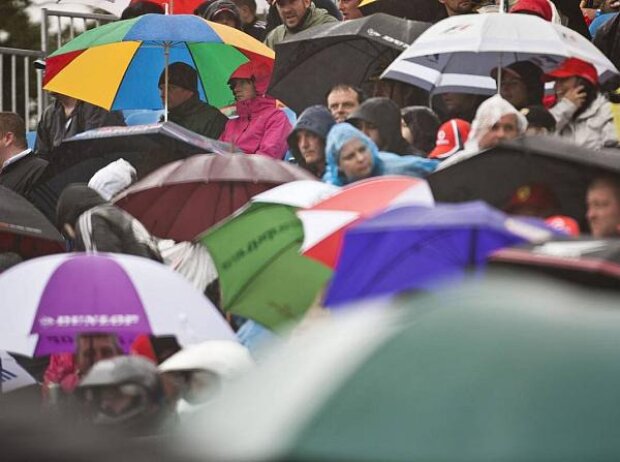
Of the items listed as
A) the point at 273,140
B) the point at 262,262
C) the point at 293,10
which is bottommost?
the point at 273,140

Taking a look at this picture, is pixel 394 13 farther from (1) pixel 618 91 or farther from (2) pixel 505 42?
(2) pixel 505 42

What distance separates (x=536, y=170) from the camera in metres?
6.29

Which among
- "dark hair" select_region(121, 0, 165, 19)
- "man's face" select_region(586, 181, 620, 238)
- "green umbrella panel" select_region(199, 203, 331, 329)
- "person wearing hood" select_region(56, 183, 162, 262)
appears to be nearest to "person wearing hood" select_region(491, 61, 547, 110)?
"person wearing hood" select_region(56, 183, 162, 262)

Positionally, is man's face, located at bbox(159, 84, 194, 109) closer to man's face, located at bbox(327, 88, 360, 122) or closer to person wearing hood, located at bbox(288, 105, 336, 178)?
man's face, located at bbox(327, 88, 360, 122)

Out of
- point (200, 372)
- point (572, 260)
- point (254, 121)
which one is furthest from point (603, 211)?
point (254, 121)

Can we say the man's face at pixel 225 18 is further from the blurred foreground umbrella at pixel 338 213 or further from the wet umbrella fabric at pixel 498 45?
the blurred foreground umbrella at pixel 338 213

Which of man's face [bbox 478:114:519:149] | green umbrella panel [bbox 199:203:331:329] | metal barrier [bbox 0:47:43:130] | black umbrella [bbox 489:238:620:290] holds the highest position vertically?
black umbrella [bbox 489:238:620:290]

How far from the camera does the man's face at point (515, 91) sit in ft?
32.6

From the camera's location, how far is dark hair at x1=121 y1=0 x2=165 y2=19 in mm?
14305

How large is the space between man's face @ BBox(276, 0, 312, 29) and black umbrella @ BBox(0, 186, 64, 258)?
2959mm

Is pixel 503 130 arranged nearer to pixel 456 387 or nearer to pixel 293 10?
pixel 293 10

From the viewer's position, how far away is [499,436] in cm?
218

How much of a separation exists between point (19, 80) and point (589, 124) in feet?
30.3

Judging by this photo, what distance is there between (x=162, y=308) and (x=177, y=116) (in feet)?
14.8
